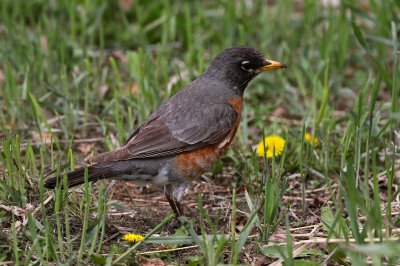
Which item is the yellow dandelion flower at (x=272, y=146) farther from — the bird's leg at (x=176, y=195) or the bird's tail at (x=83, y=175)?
the bird's tail at (x=83, y=175)

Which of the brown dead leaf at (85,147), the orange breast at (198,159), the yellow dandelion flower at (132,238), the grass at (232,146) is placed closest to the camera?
the grass at (232,146)

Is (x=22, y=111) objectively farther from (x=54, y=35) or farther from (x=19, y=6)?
(x=19, y=6)

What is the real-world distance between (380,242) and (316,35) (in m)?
3.65

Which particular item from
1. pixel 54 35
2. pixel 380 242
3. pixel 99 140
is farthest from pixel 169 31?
pixel 380 242

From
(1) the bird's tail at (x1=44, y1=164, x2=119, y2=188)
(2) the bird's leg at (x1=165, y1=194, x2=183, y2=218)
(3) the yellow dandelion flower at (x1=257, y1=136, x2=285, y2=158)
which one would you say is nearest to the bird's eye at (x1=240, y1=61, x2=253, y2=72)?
(3) the yellow dandelion flower at (x1=257, y1=136, x2=285, y2=158)

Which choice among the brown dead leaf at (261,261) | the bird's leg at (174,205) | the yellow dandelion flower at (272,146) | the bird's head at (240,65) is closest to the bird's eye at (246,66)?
the bird's head at (240,65)

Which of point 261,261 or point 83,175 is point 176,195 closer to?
point 83,175

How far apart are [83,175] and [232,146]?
1821 millimetres

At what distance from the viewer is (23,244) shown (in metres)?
3.42

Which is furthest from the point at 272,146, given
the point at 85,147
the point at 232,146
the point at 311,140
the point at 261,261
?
the point at 85,147

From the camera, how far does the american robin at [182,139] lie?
4150mm

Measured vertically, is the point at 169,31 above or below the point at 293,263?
above

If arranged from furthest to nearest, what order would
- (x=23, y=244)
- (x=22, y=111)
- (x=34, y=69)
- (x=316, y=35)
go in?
(x=316, y=35), (x=34, y=69), (x=22, y=111), (x=23, y=244)

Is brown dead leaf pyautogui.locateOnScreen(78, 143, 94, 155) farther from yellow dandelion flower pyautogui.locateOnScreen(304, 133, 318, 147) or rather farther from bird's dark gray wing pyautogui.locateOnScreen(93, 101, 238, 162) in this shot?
yellow dandelion flower pyautogui.locateOnScreen(304, 133, 318, 147)
